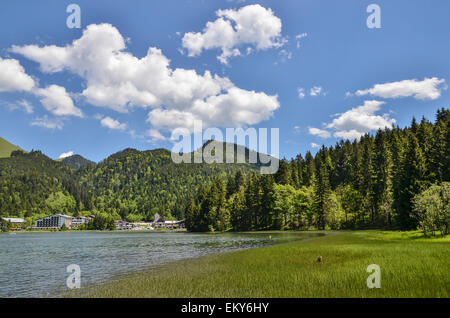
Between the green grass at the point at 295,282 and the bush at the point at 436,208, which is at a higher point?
the bush at the point at 436,208

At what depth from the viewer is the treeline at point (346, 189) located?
226 feet

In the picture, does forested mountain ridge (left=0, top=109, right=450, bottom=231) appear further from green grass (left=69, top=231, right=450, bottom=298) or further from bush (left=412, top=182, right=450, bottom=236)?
green grass (left=69, top=231, right=450, bottom=298)

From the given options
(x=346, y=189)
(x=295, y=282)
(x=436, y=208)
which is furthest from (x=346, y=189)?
(x=295, y=282)

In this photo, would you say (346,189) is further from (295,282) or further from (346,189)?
(295,282)

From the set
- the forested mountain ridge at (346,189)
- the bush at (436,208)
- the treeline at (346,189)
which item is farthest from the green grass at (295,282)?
the forested mountain ridge at (346,189)

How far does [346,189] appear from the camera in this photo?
113m

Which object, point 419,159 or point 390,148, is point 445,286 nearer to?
point 419,159

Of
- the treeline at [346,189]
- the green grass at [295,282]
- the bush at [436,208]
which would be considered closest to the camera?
the green grass at [295,282]

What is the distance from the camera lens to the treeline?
69.0 meters

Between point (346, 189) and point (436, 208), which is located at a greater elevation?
point (346, 189)

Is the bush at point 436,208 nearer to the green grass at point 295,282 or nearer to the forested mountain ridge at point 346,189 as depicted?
the forested mountain ridge at point 346,189

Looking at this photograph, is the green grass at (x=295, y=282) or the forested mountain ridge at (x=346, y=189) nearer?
the green grass at (x=295, y=282)
